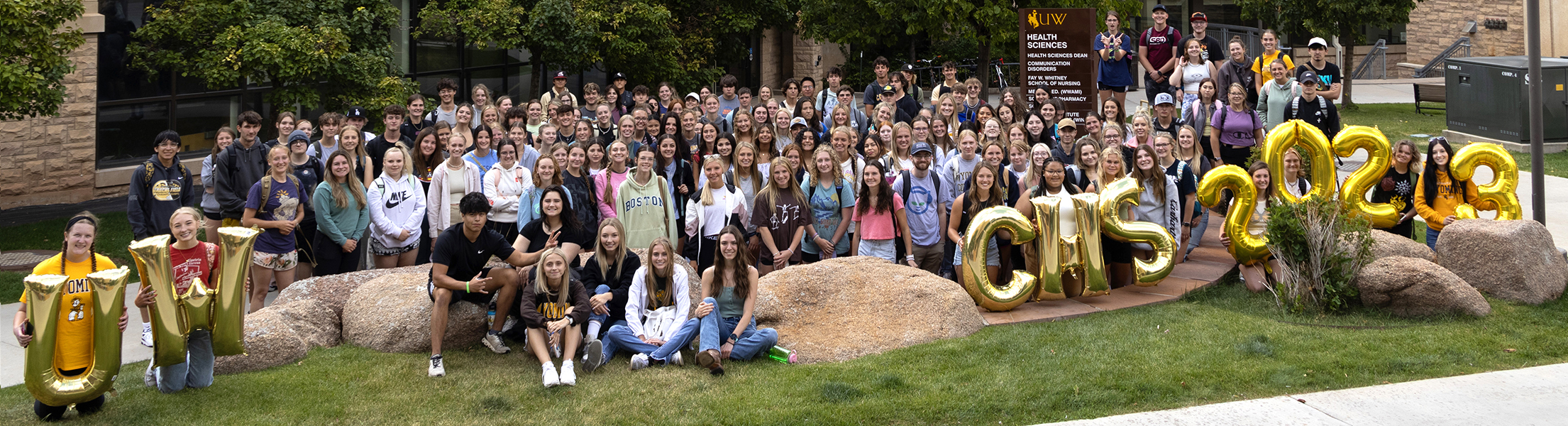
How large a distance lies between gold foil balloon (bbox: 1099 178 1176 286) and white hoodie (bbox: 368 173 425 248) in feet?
16.9

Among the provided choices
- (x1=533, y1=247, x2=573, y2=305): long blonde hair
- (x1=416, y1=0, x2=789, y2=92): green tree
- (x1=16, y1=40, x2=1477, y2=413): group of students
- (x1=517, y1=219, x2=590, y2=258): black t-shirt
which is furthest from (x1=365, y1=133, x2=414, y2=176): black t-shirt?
(x1=416, y1=0, x2=789, y2=92): green tree

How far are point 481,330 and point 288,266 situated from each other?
5.95 feet

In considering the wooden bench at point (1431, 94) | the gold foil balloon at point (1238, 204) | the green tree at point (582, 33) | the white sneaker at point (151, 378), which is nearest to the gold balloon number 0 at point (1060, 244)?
the gold foil balloon at point (1238, 204)

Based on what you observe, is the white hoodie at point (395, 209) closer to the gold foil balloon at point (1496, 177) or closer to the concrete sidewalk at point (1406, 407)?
the concrete sidewalk at point (1406, 407)

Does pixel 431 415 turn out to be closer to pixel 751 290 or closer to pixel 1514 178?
pixel 751 290

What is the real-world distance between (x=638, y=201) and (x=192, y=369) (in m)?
3.21

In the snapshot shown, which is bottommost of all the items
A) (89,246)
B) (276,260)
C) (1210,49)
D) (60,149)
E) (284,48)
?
(276,260)

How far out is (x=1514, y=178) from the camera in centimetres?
921

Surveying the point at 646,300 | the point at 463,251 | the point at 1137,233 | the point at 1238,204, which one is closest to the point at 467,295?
the point at 463,251

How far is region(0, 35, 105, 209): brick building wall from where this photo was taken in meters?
13.5

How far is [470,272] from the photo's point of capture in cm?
777

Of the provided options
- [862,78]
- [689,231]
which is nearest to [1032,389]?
[689,231]

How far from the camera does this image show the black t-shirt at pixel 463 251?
25.1ft

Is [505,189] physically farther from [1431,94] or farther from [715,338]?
[1431,94]
